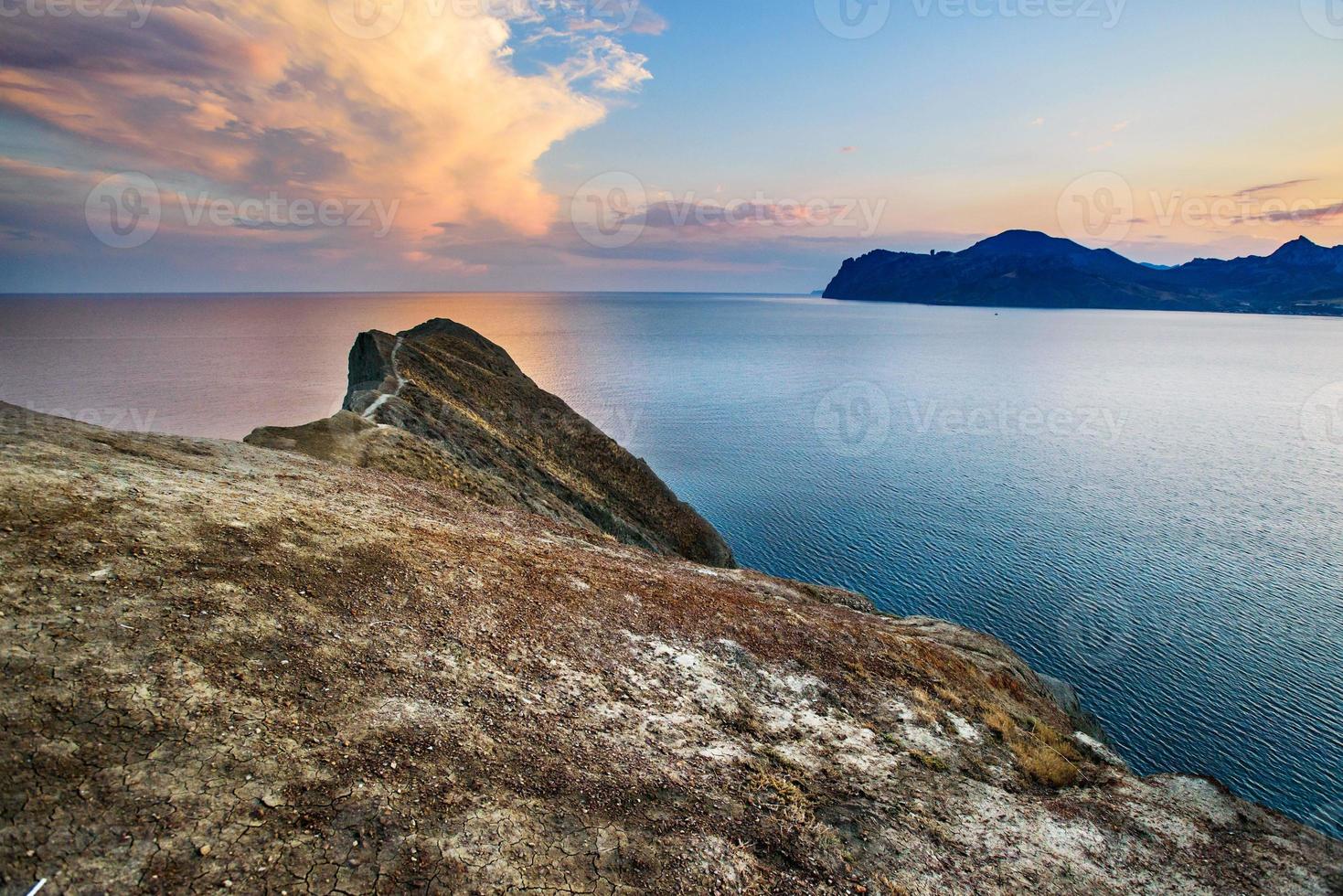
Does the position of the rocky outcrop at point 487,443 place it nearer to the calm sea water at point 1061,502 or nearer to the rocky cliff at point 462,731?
the calm sea water at point 1061,502

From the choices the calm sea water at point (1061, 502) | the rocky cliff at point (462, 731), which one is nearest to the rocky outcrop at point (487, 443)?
the calm sea water at point (1061, 502)

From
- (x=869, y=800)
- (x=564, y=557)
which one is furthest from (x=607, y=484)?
(x=869, y=800)

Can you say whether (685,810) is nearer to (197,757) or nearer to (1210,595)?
(197,757)

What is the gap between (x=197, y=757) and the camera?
1048 cm

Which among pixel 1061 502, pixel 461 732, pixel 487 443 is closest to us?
pixel 461 732

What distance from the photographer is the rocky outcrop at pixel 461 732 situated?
9789 mm

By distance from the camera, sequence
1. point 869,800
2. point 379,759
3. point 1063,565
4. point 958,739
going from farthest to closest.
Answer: point 1063,565
point 958,739
point 869,800
point 379,759

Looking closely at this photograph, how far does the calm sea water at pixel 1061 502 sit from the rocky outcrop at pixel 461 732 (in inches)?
711

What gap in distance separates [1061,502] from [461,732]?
2626 inches

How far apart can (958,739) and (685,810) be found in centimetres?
1162

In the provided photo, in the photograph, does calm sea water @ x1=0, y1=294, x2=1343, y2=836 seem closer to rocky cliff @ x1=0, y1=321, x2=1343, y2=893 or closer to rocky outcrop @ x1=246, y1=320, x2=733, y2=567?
rocky outcrop @ x1=246, y1=320, x2=733, y2=567

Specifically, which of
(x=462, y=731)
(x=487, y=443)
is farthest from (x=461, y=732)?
(x=487, y=443)

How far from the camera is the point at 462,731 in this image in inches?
525

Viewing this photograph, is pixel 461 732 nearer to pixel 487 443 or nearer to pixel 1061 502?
pixel 487 443
